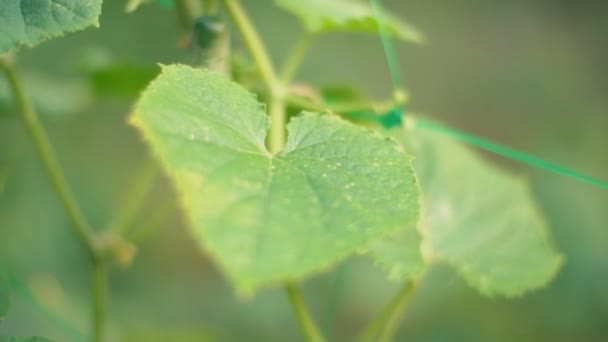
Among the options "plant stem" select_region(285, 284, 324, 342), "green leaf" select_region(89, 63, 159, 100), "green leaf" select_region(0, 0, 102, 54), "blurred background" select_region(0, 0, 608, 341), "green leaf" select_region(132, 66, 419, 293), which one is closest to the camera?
"green leaf" select_region(132, 66, 419, 293)

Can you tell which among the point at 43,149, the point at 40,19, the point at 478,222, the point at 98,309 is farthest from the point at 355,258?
the point at 40,19

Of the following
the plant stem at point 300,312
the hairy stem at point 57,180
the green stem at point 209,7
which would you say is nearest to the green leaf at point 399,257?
the plant stem at point 300,312

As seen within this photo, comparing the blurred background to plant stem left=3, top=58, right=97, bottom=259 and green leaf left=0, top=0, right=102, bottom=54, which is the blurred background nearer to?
plant stem left=3, top=58, right=97, bottom=259

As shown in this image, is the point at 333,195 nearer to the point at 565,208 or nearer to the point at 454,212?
the point at 454,212

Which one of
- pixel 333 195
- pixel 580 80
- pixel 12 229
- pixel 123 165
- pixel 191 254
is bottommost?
pixel 580 80

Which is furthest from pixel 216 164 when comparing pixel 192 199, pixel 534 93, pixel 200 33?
pixel 534 93

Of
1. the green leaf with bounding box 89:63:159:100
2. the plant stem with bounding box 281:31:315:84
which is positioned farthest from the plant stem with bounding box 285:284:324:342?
the green leaf with bounding box 89:63:159:100
